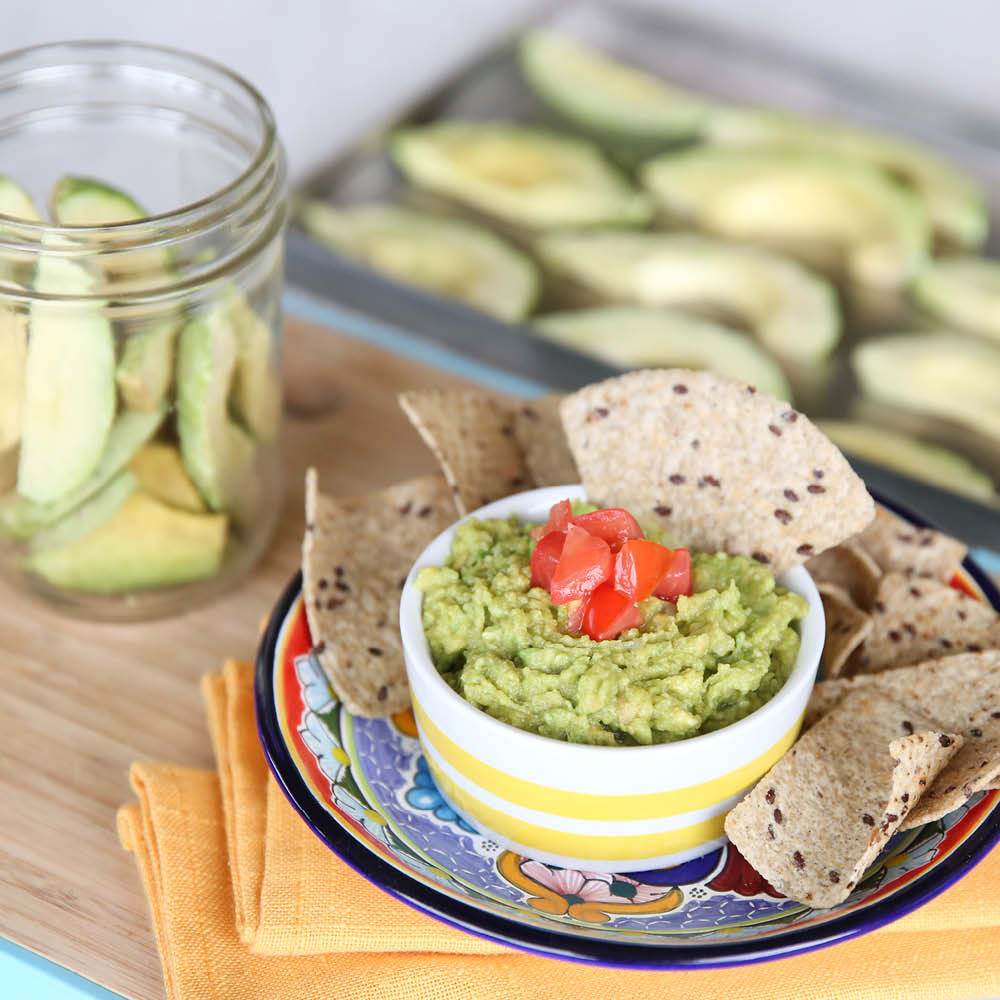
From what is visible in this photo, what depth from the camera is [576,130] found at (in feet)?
9.10

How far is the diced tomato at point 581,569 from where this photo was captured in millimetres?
1160

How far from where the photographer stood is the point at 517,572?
123cm

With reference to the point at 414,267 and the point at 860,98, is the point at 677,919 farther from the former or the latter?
the point at 860,98

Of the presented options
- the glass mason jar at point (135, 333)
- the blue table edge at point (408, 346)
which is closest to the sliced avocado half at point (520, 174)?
the blue table edge at point (408, 346)

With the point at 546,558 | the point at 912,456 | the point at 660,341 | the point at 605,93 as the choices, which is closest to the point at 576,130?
the point at 605,93

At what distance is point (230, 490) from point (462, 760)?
50cm

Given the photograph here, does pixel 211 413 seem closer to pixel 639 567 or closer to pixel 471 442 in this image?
pixel 471 442

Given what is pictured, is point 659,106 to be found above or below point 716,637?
below

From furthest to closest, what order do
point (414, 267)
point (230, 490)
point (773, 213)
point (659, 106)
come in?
1. point (659, 106)
2. point (773, 213)
3. point (414, 267)
4. point (230, 490)

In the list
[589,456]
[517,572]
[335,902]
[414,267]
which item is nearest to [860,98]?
[414,267]

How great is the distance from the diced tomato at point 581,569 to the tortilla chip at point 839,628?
292 mm

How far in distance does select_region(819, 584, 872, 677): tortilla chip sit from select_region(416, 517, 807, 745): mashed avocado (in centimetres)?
14

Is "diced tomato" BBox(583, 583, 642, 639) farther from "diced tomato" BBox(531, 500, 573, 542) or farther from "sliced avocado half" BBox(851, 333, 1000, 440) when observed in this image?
"sliced avocado half" BBox(851, 333, 1000, 440)

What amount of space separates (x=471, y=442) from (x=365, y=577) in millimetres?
188
